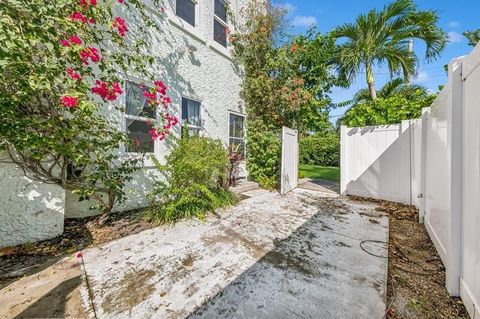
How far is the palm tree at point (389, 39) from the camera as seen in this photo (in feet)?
23.1

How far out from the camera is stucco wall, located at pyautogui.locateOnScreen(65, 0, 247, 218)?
181 inches

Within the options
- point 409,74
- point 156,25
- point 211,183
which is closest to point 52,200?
point 211,183

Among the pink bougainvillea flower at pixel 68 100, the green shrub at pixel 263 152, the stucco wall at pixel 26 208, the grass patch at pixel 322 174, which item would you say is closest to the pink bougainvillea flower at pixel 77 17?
the pink bougainvillea flower at pixel 68 100

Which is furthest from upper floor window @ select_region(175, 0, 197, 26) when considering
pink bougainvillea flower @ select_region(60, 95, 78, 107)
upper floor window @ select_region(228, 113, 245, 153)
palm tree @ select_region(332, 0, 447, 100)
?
palm tree @ select_region(332, 0, 447, 100)

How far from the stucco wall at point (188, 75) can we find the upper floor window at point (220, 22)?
0.98ft

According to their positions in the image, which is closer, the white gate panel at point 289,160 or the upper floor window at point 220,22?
the white gate panel at point 289,160

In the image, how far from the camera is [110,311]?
1933 mm

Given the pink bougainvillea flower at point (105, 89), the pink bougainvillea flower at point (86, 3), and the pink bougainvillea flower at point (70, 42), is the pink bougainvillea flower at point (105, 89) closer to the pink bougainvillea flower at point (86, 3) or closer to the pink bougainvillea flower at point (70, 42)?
the pink bougainvillea flower at point (70, 42)

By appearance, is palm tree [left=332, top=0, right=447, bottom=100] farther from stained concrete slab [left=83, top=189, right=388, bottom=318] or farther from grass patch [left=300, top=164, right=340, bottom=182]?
stained concrete slab [left=83, top=189, right=388, bottom=318]

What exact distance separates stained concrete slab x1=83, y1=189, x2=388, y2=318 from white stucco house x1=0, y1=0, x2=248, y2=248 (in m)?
1.14

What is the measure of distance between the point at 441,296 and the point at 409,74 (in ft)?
26.5

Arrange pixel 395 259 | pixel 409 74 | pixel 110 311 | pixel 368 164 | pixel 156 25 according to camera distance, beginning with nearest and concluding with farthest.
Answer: pixel 110 311
pixel 395 259
pixel 156 25
pixel 368 164
pixel 409 74

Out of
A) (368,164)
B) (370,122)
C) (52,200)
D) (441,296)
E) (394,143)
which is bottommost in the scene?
(441,296)

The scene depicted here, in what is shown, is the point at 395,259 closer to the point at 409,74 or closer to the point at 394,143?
the point at 394,143
